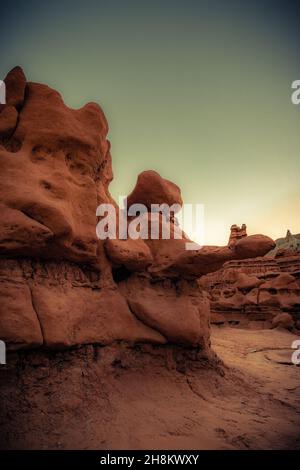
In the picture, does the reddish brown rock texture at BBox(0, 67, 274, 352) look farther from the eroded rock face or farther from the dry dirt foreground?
the eroded rock face

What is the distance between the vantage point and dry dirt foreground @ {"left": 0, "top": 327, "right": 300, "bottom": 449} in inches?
112

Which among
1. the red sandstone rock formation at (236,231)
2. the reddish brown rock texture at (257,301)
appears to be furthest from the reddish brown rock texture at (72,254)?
the red sandstone rock formation at (236,231)

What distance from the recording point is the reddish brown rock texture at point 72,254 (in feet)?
10.6

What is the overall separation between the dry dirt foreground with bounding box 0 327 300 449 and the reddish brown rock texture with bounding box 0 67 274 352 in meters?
→ 0.30

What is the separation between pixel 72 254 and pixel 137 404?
2301mm

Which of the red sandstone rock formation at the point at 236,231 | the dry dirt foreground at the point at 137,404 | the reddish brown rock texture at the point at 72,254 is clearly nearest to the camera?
the dry dirt foreground at the point at 137,404

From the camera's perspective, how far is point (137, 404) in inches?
144

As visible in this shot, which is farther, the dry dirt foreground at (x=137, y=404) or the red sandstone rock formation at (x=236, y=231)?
the red sandstone rock formation at (x=236, y=231)

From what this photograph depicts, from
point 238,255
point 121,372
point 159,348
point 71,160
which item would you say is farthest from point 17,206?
point 238,255

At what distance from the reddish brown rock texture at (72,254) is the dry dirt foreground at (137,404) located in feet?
0.98

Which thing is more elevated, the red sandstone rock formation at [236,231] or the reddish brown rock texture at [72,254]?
the red sandstone rock formation at [236,231]

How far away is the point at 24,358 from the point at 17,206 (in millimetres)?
1844

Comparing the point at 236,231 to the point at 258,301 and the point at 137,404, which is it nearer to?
the point at 258,301

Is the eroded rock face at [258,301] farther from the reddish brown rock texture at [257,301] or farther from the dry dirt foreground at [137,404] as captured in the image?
the dry dirt foreground at [137,404]
